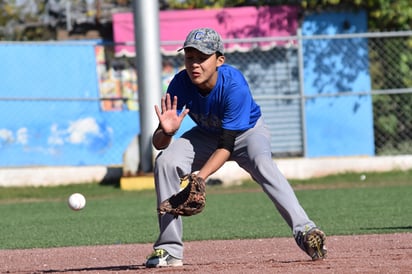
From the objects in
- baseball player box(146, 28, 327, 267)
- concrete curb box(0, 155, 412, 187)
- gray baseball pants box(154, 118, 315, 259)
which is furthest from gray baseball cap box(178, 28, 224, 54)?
concrete curb box(0, 155, 412, 187)

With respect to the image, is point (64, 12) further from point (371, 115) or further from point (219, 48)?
point (219, 48)

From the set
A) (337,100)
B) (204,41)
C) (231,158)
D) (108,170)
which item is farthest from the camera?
(337,100)

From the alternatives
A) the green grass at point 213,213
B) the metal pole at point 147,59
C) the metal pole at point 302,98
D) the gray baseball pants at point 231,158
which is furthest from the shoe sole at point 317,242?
the metal pole at point 302,98

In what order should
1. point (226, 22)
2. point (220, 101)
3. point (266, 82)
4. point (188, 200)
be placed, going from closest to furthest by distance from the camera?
point (188, 200) < point (220, 101) < point (266, 82) < point (226, 22)

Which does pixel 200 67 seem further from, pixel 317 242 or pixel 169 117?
pixel 317 242

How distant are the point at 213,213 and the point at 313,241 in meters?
5.34

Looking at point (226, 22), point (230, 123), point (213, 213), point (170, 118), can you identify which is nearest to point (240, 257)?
point (230, 123)

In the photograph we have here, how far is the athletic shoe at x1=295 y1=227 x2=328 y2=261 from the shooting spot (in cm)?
682

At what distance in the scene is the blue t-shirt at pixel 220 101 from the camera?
687 centimetres

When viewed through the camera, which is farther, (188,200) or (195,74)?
(195,74)

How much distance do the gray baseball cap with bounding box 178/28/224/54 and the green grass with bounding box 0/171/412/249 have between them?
321cm

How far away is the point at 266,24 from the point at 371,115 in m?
2.61

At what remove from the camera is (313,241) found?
684 centimetres

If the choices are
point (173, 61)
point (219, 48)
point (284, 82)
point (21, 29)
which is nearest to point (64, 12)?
point (21, 29)
